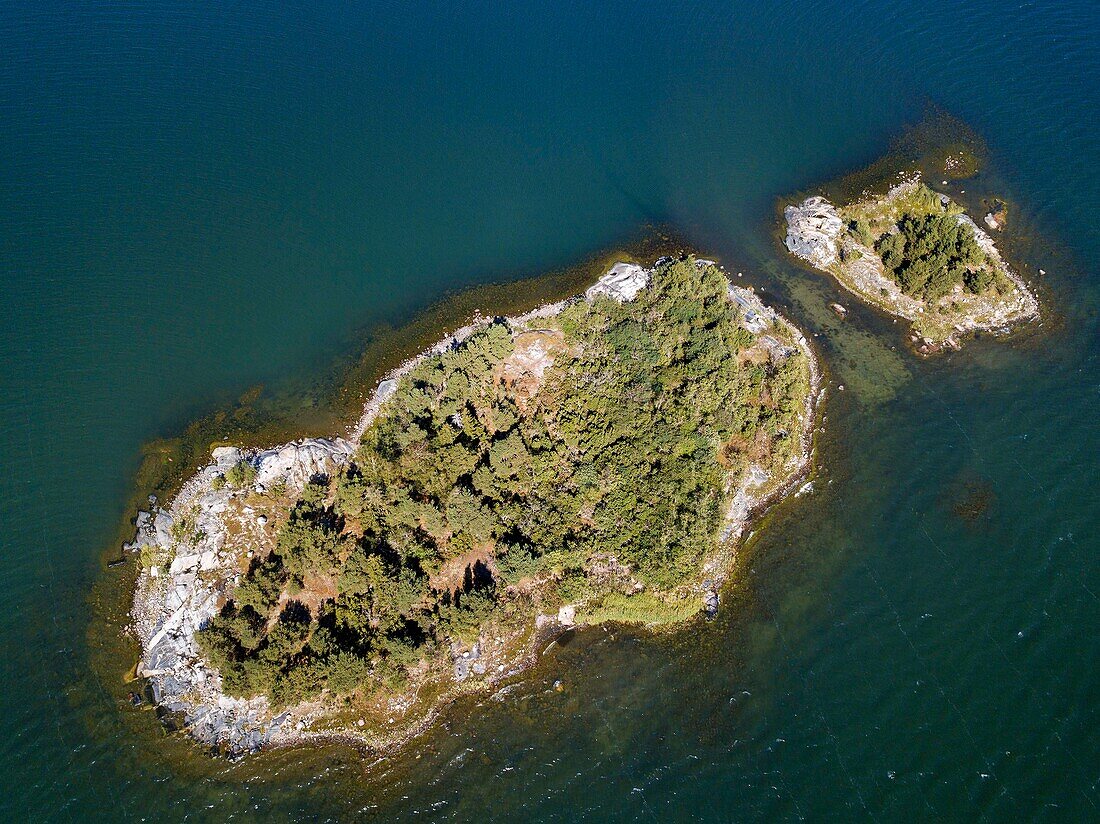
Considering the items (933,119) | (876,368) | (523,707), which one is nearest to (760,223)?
(876,368)

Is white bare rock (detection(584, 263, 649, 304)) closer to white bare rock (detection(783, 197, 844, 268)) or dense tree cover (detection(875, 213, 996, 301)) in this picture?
white bare rock (detection(783, 197, 844, 268))

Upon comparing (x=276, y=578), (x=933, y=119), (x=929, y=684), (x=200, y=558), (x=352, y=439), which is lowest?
(x=929, y=684)

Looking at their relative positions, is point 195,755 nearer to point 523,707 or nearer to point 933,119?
point 523,707

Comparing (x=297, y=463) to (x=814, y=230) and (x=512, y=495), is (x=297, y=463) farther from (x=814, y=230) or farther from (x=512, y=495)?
(x=814, y=230)

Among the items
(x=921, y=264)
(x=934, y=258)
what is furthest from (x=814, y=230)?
(x=934, y=258)

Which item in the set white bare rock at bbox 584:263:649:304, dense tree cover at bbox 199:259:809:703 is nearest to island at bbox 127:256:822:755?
dense tree cover at bbox 199:259:809:703
